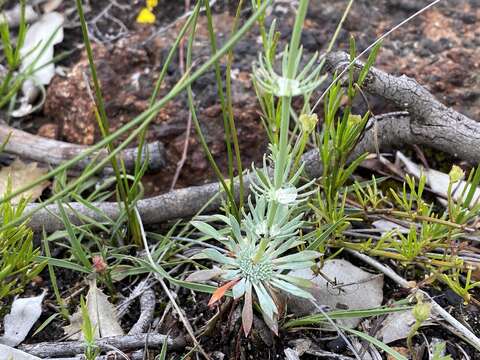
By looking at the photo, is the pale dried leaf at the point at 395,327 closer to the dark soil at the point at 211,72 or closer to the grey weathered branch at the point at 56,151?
the dark soil at the point at 211,72

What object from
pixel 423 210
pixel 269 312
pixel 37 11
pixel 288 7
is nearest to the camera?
pixel 269 312

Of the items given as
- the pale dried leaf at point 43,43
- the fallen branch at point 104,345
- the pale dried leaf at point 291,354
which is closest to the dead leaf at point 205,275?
the fallen branch at point 104,345

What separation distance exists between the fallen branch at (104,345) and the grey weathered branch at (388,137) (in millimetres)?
343

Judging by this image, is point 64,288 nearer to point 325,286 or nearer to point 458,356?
point 325,286

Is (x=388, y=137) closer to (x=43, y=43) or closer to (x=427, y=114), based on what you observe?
(x=427, y=114)

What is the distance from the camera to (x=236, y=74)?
198 centimetres

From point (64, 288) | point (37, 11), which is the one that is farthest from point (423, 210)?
point (37, 11)

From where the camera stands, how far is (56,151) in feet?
6.06

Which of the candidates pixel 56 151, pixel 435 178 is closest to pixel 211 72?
pixel 56 151

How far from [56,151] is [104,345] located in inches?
29.2

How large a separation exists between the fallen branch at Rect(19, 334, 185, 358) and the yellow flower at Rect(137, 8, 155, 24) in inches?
49.7

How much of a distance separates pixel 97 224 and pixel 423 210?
0.82 m

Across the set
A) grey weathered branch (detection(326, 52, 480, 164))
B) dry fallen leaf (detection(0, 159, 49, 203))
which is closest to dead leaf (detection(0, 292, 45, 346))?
dry fallen leaf (detection(0, 159, 49, 203))

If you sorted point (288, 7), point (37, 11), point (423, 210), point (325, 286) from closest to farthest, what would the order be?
point (423, 210)
point (325, 286)
point (288, 7)
point (37, 11)
